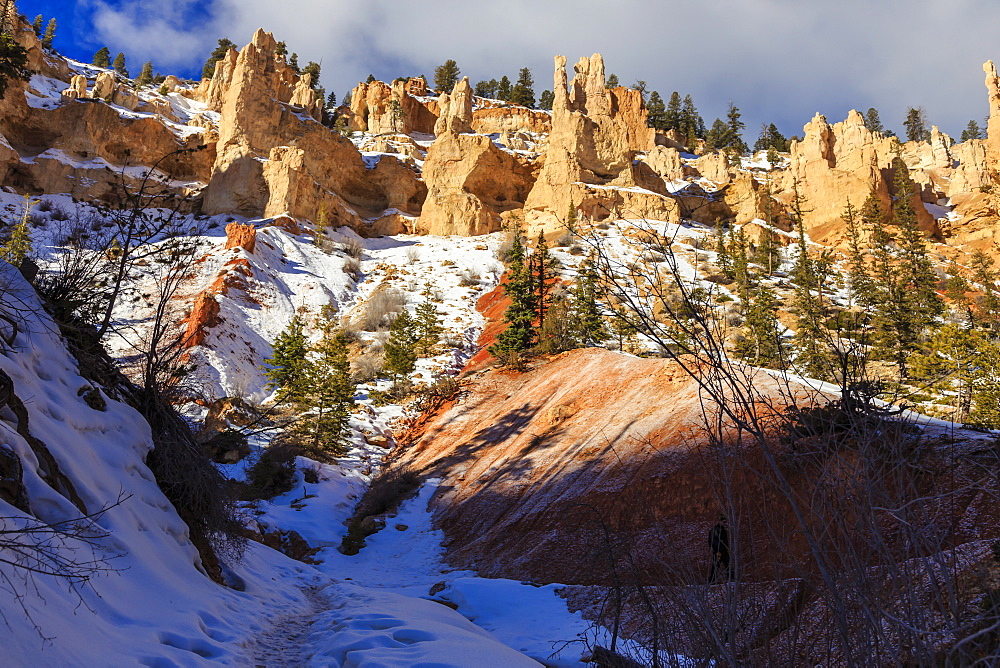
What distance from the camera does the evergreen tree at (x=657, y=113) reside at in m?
87.5

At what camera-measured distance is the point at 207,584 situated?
18.1 feet

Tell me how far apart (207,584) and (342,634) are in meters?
1.48

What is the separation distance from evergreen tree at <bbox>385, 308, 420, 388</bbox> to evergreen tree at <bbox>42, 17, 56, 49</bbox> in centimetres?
6756

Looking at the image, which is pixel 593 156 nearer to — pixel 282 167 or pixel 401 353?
pixel 282 167

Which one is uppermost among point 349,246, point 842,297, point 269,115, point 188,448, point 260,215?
point 269,115

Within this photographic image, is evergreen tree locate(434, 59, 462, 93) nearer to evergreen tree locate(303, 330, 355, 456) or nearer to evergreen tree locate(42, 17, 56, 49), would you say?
evergreen tree locate(42, 17, 56, 49)

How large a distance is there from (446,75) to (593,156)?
54.9 metres

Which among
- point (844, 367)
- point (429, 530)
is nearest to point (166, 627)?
point (844, 367)

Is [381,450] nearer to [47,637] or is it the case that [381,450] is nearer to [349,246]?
[47,637]

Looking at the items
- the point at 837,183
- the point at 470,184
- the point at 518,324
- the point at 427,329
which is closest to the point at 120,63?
the point at 470,184

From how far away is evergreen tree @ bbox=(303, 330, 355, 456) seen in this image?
21.9 meters

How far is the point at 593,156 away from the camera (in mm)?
55406

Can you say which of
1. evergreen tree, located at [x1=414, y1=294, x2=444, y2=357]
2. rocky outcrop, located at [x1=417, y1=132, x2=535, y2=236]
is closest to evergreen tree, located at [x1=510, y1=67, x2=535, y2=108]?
rocky outcrop, located at [x1=417, y1=132, x2=535, y2=236]

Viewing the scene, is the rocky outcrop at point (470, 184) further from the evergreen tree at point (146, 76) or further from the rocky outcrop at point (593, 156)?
the evergreen tree at point (146, 76)
